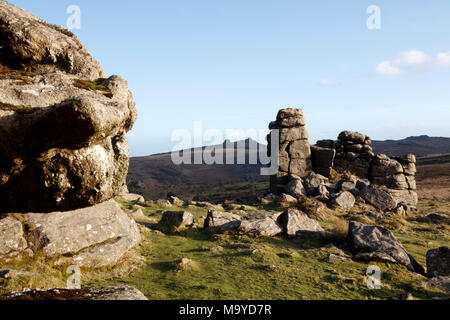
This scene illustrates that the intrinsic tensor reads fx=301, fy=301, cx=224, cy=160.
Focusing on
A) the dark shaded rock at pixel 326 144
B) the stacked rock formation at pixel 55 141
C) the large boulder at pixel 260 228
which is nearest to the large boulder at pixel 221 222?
the large boulder at pixel 260 228

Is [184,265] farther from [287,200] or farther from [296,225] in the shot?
[287,200]

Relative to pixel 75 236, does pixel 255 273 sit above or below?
below

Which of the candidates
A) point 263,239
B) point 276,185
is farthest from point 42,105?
point 276,185

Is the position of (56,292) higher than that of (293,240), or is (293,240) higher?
(56,292)

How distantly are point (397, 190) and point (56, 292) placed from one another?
1593 inches

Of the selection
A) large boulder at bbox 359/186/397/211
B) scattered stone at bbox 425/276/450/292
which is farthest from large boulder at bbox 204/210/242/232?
large boulder at bbox 359/186/397/211

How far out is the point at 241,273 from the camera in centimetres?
1124

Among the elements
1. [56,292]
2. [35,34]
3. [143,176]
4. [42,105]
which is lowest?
[143,176]

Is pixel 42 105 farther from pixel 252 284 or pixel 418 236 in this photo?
pixel 418 236

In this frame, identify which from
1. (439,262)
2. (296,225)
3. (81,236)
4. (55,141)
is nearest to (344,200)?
(296,225)

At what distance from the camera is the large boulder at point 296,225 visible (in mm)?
16531

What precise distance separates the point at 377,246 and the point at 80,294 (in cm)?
1242
